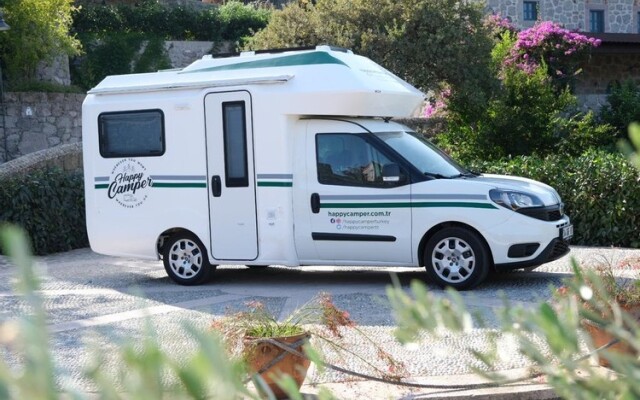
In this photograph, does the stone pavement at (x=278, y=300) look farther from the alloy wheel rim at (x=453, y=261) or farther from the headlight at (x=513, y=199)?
the headlight at (x=513, y=199)

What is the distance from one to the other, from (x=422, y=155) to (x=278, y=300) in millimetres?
2177

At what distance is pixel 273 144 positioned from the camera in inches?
418

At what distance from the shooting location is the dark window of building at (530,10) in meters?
30.9

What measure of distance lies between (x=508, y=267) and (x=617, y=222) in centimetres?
391

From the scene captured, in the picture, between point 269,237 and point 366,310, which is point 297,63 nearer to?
point 269,237

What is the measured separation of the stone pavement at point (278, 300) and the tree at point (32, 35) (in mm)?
9282

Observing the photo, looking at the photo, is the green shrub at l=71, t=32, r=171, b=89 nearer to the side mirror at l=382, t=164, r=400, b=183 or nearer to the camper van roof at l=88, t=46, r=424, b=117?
the camper van roof at l=88, t=46, r=424, b=117

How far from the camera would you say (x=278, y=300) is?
996cm

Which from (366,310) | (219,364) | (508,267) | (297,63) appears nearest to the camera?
(219,364)

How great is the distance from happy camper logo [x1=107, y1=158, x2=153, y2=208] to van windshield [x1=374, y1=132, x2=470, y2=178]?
2718 mm

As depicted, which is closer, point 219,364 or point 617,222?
point 219,364

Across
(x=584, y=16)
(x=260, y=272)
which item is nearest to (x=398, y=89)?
(x=260, y=272)

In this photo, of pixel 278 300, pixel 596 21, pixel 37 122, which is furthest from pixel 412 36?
pixel 596 21

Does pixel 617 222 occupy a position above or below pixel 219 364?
below
